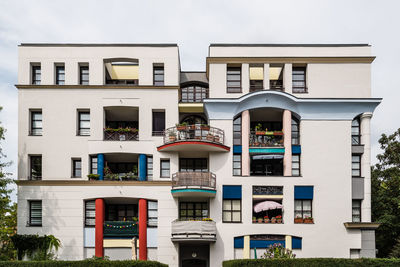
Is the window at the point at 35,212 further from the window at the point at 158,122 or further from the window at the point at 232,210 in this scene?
the window at the point at 232,210

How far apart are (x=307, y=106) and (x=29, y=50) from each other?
84.6ft

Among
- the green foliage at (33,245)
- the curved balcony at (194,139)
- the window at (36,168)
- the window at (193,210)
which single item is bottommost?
the green foliage at (33,245)

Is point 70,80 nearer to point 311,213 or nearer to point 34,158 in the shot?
point 34,158

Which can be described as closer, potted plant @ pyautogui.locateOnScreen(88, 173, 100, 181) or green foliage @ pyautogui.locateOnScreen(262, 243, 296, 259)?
green foliage @ pyautogui.locateOnScreen(262, 243, 296, 259)

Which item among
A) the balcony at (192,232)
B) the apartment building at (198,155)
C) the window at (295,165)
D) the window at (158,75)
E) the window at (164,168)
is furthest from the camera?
the window at (158,75)

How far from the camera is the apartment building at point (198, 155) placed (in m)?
33.6

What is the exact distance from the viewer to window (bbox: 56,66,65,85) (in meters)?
36.3

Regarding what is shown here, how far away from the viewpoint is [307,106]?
1391 inches

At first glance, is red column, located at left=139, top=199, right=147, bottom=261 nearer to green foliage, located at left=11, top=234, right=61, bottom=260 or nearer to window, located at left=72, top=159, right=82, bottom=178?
window, located at left=72, top=159, right=82, bottom=178

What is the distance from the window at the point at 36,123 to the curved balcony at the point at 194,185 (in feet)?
43.2

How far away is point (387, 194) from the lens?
40.7m

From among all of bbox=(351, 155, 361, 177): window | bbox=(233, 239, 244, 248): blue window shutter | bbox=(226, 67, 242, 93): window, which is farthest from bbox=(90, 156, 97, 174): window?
bbox=(351, 155, 361, 177): window

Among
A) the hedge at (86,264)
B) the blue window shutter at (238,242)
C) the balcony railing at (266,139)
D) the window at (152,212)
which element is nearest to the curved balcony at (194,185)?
the window at (152,212)

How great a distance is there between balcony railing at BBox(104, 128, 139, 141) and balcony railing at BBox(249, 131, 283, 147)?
10546 millimetres
